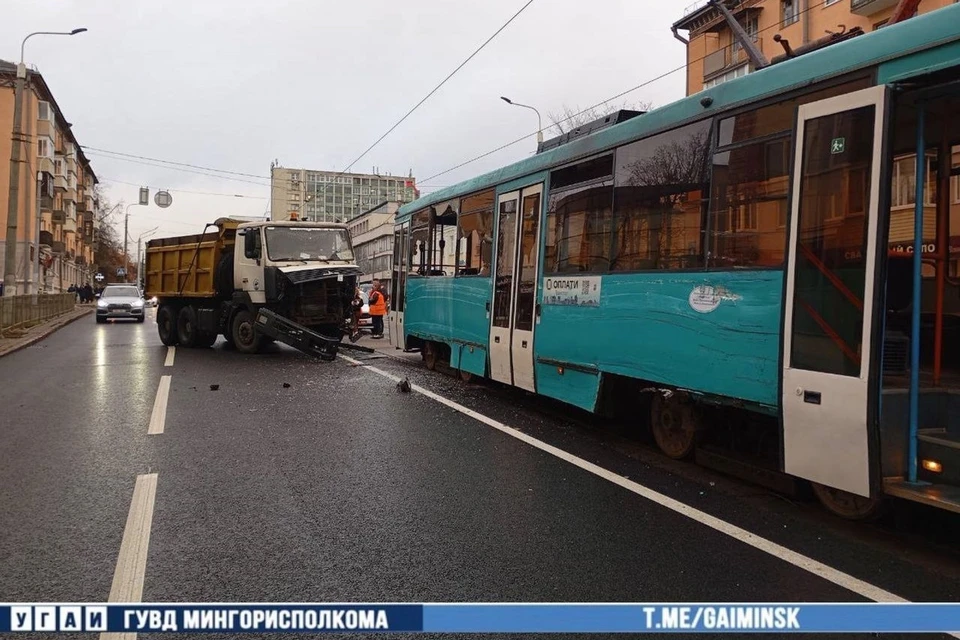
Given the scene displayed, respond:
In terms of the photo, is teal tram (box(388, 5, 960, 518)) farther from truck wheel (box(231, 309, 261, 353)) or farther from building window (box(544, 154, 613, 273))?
truck wheel (box(231, 309, 261, 353))

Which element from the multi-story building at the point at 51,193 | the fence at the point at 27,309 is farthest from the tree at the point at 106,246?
the fence at the point at 27,309

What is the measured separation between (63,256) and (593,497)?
7385 centimetres

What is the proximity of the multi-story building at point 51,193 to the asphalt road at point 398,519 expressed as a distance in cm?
2753

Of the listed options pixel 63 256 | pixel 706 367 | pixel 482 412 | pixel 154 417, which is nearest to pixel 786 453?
pixel 706 367

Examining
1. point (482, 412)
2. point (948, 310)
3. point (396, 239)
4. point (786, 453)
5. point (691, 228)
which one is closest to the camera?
point (786, 453)

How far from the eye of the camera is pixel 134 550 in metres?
4.48

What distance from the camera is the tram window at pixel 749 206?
17.1ft

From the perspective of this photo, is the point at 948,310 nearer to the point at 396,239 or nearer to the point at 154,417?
the point at 154,417

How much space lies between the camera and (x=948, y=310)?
5488mm

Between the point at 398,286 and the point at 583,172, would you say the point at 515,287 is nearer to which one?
the point at 583,172

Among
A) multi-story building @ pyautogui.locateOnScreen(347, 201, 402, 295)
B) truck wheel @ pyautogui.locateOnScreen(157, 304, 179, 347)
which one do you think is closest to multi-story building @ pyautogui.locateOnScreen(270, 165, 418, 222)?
multi-story building @ pyautogui.locateOnScreen(347, 201, 402, 295)

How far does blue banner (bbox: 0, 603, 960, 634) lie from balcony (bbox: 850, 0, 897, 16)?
89.8 feet

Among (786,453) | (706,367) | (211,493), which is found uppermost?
(706,367)

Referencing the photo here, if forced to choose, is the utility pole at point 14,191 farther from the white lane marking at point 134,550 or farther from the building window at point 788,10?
the building window at point 788,10
